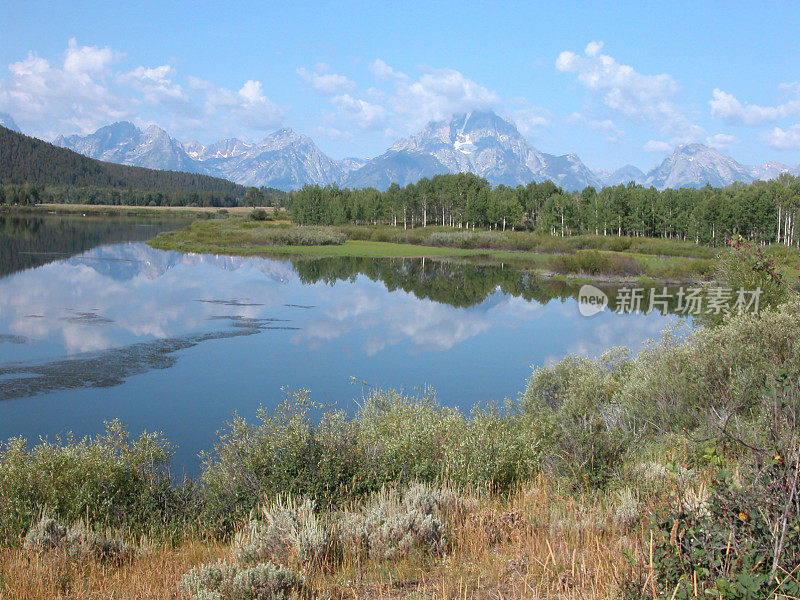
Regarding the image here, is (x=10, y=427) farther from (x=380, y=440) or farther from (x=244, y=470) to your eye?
(x=380, y=440)

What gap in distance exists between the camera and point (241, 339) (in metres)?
23.5

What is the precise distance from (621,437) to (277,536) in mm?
5659

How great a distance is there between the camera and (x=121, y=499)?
26.1 ft

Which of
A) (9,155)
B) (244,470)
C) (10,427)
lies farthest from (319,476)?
(9,155)

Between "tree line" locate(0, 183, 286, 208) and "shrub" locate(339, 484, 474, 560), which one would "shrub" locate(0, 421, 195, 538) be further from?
"tree line" locate(0, 183, 286, 208)

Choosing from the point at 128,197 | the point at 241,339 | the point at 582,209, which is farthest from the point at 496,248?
the point at 128,197

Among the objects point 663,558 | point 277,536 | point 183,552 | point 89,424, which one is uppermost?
point 663,558

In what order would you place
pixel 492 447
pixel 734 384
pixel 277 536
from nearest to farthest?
pixel 277 536
pixel 492 447
pixel 734 384

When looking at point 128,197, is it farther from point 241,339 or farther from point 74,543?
point 74,543

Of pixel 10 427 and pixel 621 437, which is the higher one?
pixel 621 437

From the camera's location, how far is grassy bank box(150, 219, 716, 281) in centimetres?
4934

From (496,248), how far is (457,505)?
66312mm

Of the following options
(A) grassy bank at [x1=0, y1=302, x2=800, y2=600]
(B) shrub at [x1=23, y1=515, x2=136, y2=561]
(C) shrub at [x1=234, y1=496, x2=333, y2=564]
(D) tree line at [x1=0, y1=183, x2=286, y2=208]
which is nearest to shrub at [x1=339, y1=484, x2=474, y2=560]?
(A) grassy bank at [x1=0, y1=302, x2=800, y2=600]

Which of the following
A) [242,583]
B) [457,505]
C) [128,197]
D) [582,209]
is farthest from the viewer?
[128,197]
